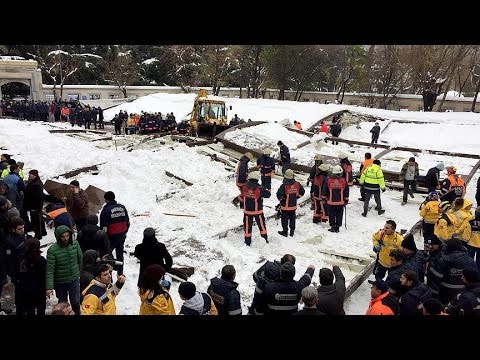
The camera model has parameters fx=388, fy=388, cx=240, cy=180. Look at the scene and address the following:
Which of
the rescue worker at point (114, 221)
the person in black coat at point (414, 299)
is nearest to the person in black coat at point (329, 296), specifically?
the person in black coat at point (414, 299)

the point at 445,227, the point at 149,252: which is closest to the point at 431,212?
the point at 445,227

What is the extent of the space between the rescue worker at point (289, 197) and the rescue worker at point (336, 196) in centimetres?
84

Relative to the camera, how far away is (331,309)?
14.6ft

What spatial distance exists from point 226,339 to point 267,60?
1639 inches

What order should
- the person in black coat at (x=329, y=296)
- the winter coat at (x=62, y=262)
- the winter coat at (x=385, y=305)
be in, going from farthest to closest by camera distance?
the winter coat at (x=62, y=262) → the person in black coat at (x=329, y=296) → the winter coat at (x=385, y=305)

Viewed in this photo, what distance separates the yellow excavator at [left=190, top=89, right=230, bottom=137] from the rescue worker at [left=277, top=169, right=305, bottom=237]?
12007 millimetres

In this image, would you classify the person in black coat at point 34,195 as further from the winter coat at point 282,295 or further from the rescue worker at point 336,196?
the rescue worker at point 336,196

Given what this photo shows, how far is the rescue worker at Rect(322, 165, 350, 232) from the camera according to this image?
948cm

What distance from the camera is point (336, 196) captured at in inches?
375

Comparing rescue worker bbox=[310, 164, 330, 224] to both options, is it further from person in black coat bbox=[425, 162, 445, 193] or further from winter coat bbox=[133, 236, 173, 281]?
winter coat bbox=[133, 236, 173, 281]

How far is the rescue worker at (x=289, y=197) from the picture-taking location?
903cm

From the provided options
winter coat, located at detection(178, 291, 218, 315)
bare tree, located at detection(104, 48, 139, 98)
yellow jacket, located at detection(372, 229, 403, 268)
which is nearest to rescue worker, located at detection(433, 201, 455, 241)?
yellow jacket, located at detection(372, 229, 403, 268)
